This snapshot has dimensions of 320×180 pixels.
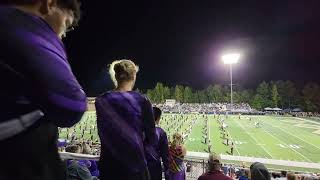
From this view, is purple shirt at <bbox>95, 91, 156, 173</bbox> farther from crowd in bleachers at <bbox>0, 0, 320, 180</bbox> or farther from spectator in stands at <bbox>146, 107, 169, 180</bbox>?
crowd in bleachers at <bbox>0, 0, 320, 180</bbox>

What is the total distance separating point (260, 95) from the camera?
101562mm

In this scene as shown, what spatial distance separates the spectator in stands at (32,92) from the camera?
3.42 ft

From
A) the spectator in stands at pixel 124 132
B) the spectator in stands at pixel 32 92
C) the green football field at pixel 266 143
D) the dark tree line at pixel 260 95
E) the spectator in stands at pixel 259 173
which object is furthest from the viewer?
the dark tree line at pixel 260 95

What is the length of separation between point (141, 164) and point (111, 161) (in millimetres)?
227

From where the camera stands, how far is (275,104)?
97500mm

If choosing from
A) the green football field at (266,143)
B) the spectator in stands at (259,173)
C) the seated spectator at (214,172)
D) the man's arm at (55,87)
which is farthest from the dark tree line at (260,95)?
the man's arm at (55,87)

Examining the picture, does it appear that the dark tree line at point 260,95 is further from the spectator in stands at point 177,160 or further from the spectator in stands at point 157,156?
the spectator in stands at point 157,156

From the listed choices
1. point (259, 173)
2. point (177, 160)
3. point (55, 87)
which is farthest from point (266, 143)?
point (55, 87)

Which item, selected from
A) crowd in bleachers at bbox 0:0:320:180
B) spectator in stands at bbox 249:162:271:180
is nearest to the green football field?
spectator in stands at bbox 249:162:271:180

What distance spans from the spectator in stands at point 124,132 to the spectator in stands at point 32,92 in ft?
4.37

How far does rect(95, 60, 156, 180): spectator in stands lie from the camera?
8.25 feet

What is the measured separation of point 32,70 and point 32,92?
0.07 m

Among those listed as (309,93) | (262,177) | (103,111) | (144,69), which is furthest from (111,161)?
(144,69)

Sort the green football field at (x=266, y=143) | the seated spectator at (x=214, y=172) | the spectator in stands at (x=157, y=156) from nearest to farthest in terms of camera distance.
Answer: the spectator in stands at (x=157, y=156), the seated spectator at (x=214, y=172), the green football field at (x=266, y=143)
